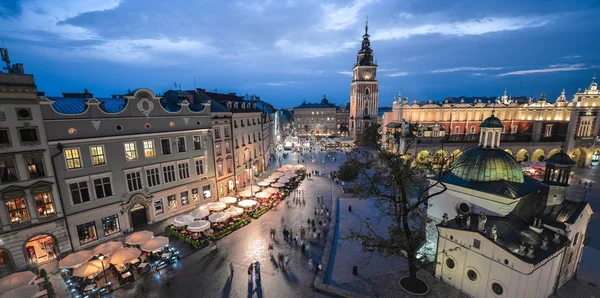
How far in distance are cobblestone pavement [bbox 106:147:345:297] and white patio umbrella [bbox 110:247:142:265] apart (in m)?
1.91

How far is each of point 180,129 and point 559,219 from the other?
34.9m

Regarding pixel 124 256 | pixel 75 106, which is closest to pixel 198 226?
pixel 124 256

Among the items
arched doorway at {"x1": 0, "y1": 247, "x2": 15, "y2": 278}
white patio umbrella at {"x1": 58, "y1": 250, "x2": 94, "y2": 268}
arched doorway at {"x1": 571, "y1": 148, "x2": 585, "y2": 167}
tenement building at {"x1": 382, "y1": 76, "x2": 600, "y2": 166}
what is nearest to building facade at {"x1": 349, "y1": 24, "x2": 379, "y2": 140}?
tenement building at {"x1": 382, "y1": 76, "x2": 600, "y2": 166}

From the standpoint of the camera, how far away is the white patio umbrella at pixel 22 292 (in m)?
14.8

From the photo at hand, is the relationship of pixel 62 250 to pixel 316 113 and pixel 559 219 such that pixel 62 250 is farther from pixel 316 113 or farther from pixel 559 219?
pixel 316 113

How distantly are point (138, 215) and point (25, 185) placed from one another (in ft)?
31.4

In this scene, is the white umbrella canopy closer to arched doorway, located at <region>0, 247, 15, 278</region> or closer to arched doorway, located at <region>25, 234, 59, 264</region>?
arched doorway, located at <region>25, 234, 59, 264</region>

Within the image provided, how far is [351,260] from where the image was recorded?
2164cm

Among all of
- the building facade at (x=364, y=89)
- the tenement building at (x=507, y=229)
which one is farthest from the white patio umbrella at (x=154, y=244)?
the building facade at (x=364, y=89)

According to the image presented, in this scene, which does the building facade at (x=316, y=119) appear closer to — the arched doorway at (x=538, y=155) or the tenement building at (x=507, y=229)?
the arched doorway at (x=538, y=155)

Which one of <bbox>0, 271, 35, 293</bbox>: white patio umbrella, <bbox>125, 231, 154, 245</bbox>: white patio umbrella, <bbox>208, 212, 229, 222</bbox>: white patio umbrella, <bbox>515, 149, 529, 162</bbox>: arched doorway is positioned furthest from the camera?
<bbox>515, 149, 529, 162</bbox>: arched doorway

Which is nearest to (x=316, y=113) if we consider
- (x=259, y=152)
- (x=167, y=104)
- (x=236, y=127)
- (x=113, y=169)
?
(x=259, y=152)

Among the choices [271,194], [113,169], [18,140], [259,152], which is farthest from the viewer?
[259,152]

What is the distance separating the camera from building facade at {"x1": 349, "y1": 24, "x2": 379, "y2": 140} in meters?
89.8
